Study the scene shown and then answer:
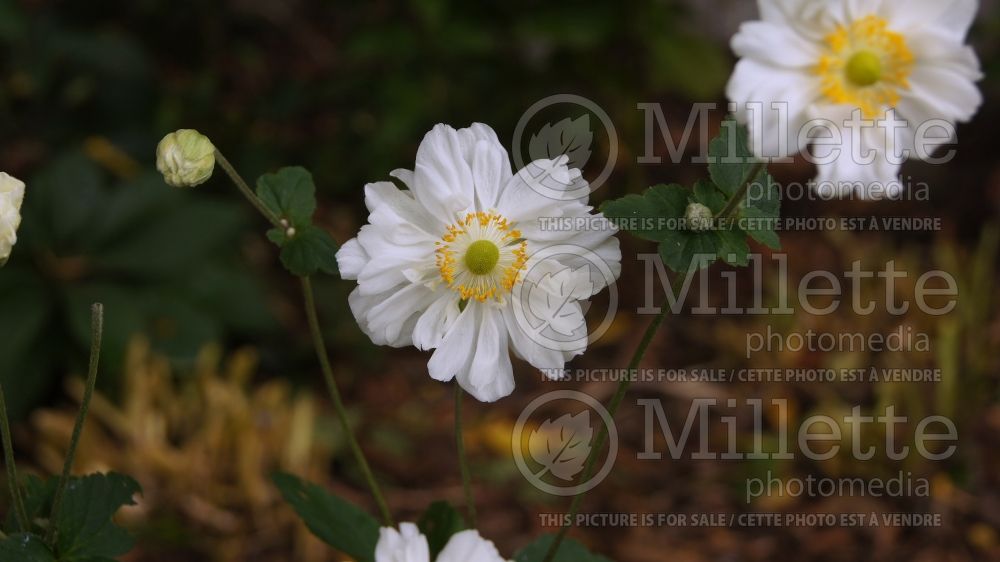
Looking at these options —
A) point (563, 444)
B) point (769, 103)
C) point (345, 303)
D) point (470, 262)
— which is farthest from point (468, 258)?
point (345, 303)

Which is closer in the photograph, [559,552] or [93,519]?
[93,519]

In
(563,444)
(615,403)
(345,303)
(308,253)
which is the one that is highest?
(345,303)

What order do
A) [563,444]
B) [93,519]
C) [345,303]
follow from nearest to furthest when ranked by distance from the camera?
[93,519], [563,444], [345,303]

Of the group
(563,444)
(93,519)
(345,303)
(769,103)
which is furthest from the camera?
(345,303)

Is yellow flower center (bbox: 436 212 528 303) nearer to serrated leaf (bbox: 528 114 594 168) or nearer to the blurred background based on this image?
serrated leaf (bbox: 528 114 594 168)

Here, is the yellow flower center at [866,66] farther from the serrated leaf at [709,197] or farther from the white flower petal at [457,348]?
the white flower petal at [457,348]

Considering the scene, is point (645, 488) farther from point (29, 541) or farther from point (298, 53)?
point (298, 53)

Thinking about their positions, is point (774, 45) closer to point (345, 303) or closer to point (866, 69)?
point (866, 69)
